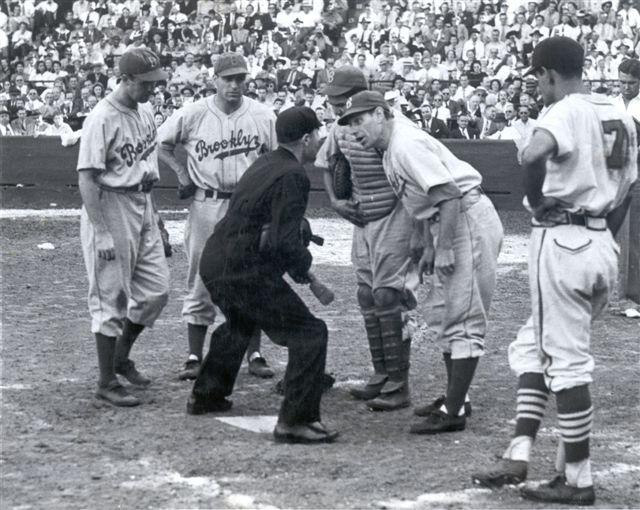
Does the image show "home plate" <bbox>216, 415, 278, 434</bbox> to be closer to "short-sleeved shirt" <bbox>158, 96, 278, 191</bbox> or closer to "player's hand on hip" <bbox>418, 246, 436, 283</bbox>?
"player's hand on hip" <bbox>418, 246, 436, 283</bbox>

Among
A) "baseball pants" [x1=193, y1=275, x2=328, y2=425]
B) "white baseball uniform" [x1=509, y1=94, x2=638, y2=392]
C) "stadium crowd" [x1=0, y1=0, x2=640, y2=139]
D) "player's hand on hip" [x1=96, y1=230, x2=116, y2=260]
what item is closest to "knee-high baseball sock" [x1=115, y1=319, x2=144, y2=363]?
"player's hand on hip" [x1=96, y1=230, x2=116, y2=260]

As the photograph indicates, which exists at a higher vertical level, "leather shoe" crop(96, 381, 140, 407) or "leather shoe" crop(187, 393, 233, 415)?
"leather shoe" crop(187, 393, 233, 415)

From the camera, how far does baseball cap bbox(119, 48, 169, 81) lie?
7414mm

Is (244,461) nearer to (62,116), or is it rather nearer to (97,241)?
(97,241)

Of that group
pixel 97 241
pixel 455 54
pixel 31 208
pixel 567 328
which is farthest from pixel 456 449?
pixel 455 54

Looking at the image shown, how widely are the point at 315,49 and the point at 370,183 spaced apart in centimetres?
2045

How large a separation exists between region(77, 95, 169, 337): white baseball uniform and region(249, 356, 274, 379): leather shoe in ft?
2.93

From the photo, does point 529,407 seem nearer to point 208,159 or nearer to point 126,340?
point 126,340

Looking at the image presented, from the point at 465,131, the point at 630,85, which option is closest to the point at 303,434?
the point at 630,85

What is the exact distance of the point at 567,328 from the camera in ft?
17.8

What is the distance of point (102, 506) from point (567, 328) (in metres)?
2.22

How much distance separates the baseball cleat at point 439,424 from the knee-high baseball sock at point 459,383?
41 millimetres

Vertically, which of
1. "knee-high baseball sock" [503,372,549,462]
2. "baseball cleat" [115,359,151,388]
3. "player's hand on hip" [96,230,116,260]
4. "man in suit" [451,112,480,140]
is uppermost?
"player's hand on hip" [96,230,116,260]

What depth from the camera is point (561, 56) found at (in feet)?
18.3
